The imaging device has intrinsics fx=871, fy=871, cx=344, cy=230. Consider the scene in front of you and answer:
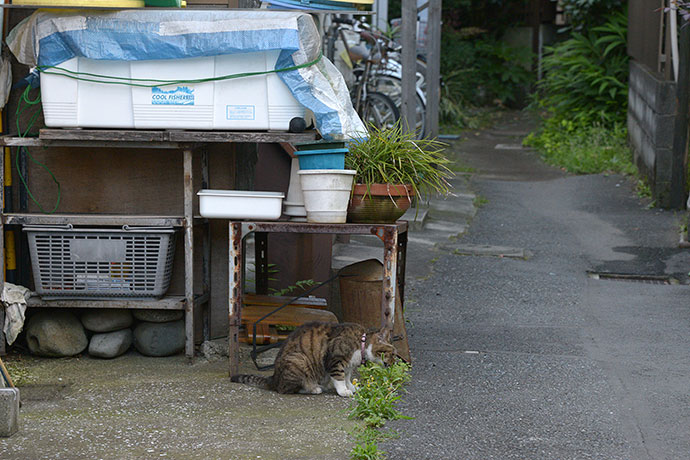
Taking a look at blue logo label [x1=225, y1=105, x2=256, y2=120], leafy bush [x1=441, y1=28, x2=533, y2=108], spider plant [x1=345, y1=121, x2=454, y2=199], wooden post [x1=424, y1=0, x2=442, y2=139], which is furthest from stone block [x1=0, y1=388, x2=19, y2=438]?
leafy bush [x1=441, y1=28, x2=533, y2=108]

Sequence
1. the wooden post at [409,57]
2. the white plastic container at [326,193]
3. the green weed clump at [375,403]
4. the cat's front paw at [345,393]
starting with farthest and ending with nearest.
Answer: the wooden post at [409,57], the white plastic container at [326,193], the cat's front paw at [345,393], the green weed clump at [375,403]

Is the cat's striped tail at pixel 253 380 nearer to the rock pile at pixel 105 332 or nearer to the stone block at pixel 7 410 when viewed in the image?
the rock pile at pixel 105 332

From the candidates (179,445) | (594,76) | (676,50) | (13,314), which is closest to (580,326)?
(179,445)

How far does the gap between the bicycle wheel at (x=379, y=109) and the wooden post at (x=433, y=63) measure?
804mm

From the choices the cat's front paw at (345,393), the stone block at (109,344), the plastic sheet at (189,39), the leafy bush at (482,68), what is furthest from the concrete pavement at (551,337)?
the leafy bush at (482,68)

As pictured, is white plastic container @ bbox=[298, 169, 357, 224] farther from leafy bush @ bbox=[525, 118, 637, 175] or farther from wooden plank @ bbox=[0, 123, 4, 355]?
leafy bush @ bbox=[525, 118, 637, 175]

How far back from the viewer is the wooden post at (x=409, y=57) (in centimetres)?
848

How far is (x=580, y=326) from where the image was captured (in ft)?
18.4

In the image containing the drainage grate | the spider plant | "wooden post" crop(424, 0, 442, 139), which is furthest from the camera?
"wooden post" crop(424, 0, 442, 139)

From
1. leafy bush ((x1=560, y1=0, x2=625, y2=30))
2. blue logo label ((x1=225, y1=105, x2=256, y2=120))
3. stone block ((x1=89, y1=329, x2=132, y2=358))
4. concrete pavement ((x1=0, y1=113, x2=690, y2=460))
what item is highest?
leafy bush ((x1=560, y1=0, x2=625, y2=30))

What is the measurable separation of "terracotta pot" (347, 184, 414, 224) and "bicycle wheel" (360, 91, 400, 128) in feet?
20.8

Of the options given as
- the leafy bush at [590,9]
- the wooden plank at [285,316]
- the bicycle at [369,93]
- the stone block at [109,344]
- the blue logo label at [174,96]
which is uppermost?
the leafy bush at [590,9]

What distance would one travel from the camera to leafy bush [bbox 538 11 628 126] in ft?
44.2

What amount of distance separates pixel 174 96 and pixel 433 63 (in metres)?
6.08
